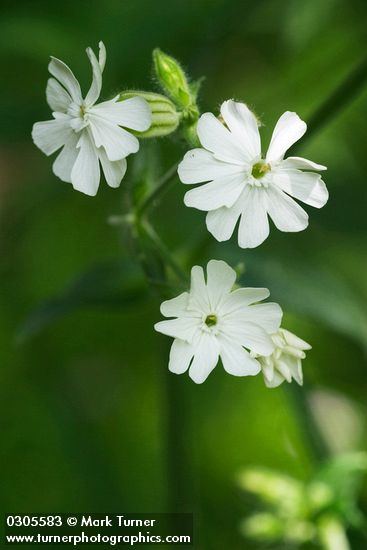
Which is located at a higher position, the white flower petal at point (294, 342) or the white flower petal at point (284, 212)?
the white flower petal at point (284, 212)

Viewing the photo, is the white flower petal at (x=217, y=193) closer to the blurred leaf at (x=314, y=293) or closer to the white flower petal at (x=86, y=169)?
the white flower petal at (x=86, y=169)

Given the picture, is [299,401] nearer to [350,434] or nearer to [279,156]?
[350,434]

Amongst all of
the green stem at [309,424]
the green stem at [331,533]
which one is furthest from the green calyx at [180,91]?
the green stem at [331,533]

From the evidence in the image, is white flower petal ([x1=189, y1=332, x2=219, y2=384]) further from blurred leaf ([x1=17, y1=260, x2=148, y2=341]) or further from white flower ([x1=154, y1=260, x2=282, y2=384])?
blurred leaf ([x1=17, y1=260, x2=148, y2=341])

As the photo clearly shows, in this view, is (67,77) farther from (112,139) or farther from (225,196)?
(225,196)

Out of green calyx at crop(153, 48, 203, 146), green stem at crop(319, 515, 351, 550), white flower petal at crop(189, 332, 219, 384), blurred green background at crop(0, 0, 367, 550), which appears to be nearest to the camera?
white flower petal at crop(189, 332, 219, 384)

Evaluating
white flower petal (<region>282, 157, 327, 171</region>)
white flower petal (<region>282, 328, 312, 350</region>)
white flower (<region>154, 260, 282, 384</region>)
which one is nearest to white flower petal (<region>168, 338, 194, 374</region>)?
white flower (<region>154, 260, 282, 384</region>)
